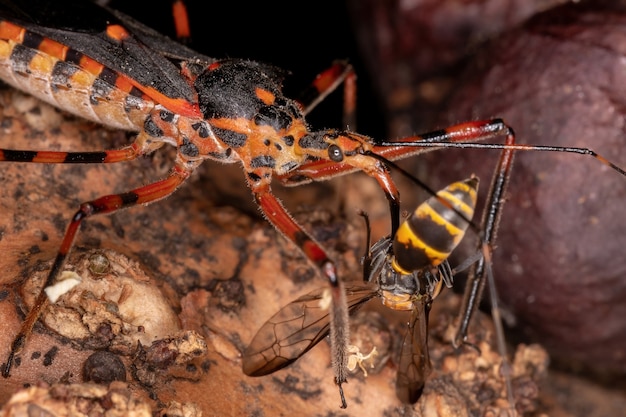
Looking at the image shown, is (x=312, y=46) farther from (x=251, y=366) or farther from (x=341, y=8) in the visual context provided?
(x=251, y=366)

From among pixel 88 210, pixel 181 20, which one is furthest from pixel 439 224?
pixel 181 20

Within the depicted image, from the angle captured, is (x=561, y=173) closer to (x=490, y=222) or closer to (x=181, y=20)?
(x=490, y=222)

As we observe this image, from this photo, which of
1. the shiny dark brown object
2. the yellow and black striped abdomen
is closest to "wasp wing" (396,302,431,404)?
the yellow and black striped abdomen

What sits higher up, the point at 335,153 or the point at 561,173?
the point at 561,173

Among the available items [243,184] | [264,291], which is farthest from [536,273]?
[243,184]

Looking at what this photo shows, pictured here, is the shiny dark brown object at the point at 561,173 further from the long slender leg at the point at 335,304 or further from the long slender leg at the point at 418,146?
the long slender leg at the point at 335,304

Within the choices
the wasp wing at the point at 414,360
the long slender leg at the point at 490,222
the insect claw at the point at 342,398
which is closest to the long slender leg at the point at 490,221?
the long slender leg at the point at 490,222
